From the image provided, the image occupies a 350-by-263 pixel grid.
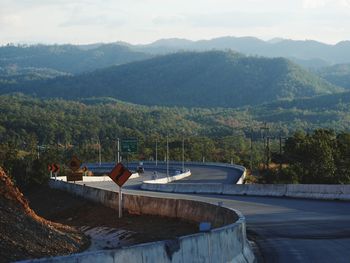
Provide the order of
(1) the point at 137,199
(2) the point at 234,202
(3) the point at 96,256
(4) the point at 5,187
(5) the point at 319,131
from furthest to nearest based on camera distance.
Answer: (5) the point at 319,131, (2) the point at 234,202, (1) the point at 137,199, (4) the point at 5,187, (3) the point at 96,256

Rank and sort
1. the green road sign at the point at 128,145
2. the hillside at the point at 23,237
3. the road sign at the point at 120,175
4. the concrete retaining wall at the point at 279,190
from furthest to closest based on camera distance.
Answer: the green road sign at the point at 128,145, the concrete retaining wall at the point at 279,190, the road sign at the point at 120,175, the hillside at the point at 23,237

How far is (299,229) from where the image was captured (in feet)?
82.2

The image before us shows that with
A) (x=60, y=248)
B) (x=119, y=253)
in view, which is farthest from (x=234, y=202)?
(x=119, y=253)

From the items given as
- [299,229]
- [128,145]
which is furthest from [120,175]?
[128,145]

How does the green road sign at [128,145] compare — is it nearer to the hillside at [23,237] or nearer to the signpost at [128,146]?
the signpost at [128,146]

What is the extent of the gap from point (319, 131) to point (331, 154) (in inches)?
430

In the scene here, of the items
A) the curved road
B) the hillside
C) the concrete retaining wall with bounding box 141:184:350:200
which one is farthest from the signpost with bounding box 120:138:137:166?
the hillside

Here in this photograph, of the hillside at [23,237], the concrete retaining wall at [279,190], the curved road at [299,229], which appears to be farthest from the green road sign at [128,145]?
the hillside at [23,237]

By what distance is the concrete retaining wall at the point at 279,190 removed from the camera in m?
38.4

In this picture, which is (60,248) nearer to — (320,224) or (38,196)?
(320,224)

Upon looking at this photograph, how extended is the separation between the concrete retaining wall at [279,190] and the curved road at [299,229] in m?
1.03

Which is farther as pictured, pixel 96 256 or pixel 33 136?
pixel 33 136

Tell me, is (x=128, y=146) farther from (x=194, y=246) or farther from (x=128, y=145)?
(x=194, y=246)

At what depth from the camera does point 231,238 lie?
15.3 meters
